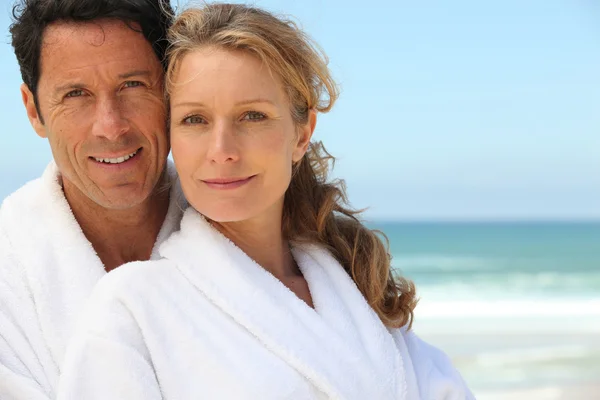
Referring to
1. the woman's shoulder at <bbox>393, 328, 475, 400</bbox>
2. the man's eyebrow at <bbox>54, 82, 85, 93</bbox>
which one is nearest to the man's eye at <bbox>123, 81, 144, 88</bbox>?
the man's eyebrow at <bbox>54, 82, 85, 93</bbox>

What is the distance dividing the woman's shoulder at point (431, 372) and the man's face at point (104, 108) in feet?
2.95

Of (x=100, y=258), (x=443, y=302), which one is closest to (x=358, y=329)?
(x=100, y=258)

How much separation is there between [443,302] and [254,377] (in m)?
12.0

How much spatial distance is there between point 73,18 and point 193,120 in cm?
53

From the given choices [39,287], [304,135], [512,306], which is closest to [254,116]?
[304,135]

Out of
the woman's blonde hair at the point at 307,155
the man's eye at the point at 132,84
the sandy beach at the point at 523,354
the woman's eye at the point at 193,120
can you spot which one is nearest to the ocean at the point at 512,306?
the sandy beach at the point at 523,354

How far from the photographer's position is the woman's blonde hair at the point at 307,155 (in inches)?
86.0

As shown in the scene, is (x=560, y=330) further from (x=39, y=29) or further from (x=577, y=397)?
(x=39, y=29)

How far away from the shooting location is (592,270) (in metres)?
18.3

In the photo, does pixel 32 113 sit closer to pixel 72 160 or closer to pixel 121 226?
pixel 72 160

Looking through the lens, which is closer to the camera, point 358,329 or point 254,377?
point 254,377

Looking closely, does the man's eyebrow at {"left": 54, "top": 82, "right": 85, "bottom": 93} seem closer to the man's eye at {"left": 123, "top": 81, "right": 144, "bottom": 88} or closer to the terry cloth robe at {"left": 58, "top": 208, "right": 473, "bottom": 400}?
the man's eye at {"left": 123, "top": 81, "right": 144, "bottom": 88}

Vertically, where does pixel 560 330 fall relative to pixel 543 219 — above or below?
below

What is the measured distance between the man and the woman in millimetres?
169
